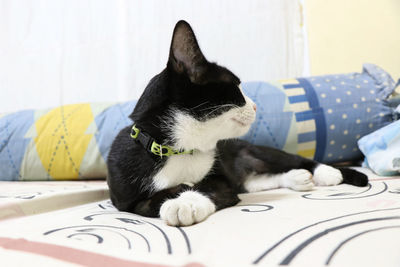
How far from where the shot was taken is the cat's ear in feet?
2.27

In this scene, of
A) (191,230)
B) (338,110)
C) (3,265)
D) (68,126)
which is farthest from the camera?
(68,126)

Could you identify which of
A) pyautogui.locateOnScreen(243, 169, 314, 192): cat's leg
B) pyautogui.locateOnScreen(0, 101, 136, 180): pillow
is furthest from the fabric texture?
pyautogui.locateOnScreen(0, 101, 136, 180): pillow

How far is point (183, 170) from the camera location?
0.76 m

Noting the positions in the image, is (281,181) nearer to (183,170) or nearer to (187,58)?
(183,170)

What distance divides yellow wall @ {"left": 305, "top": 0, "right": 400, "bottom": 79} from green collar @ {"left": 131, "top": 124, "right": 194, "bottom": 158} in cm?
152

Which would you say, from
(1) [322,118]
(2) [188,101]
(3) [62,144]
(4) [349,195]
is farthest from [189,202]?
(3) [62,144]

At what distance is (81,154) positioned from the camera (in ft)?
4.43

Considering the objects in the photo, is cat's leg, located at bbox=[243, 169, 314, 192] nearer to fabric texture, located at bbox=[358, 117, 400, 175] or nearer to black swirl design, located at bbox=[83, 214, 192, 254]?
fabric texture, located at bbox=[358, 117, 400, 175]

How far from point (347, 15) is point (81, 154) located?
1.83 m

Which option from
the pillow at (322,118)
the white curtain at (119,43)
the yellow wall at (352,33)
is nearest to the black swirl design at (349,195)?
the pillow at (322,118)

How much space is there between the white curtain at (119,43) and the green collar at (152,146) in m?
1.17

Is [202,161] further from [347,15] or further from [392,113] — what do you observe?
[347,15]

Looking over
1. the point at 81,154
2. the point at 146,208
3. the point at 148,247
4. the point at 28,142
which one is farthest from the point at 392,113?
the point at 28,142

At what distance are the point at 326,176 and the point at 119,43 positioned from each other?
1552mm
